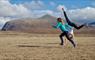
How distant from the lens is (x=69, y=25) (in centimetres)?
2144

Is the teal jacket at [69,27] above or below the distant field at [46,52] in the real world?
above

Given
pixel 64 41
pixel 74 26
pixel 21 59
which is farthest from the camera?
pixel 64 41

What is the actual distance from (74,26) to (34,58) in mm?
6785

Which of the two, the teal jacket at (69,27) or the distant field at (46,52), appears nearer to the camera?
the distant field at (46,52)

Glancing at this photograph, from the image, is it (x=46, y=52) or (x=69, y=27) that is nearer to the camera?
(x=46, y=52)

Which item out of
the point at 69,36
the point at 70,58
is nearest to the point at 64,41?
the point at 69,36

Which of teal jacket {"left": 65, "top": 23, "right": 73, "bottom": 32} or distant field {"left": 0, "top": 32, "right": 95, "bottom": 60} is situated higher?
teal jacket {"left": 65, "top": 23, "right": 73, "bottom": 32}

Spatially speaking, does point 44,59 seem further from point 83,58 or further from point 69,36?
point 69,36

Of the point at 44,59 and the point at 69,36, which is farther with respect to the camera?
the point at 69,36

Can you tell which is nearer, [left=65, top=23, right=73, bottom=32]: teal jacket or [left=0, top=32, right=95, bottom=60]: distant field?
[left=0, top=32, right=95, bottom=60]: distant field

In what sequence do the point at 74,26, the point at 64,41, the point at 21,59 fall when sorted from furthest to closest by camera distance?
1. the point at 64,41
2. the point at 74,26
3. the point at 21,59

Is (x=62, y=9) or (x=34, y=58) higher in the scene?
(x=62, y=9)

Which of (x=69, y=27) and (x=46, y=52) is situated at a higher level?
(x=69, y=27)

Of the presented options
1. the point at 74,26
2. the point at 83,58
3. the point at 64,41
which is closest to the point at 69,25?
the point at 74,26
